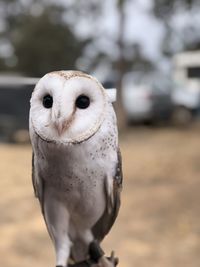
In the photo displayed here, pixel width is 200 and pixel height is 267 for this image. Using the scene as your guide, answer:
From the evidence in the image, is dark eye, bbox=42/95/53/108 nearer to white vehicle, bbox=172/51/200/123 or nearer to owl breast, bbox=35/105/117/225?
owl breast, bbox=35/105/117/225

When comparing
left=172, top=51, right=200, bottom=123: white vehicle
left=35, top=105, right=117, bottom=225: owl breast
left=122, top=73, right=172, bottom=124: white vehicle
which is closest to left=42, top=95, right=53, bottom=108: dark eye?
left=35, top=105, right=117, bottom=225: owl breast

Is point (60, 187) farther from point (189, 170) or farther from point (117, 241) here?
point (189, 170)

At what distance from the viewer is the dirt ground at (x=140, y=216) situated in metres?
4.81

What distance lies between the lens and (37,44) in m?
19.2

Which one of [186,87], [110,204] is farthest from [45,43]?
[110,204]

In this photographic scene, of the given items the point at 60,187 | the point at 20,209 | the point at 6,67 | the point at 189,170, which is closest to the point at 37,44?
the point at 6,67

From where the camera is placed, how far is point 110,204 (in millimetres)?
1537

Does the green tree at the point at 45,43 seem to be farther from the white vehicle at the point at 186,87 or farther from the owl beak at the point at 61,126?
the owl beak at the point at 61,126

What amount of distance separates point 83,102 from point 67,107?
0.23 feet

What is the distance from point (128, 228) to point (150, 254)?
71 cm

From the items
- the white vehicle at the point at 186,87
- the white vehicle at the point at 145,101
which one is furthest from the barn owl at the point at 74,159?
the white vehicle at the point at 186,87

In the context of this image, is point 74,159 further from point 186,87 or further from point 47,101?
point 186,87

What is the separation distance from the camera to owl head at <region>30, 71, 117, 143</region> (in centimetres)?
128

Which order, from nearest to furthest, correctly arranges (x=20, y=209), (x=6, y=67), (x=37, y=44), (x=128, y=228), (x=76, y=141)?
(x=76, y=141) → (x=128, y=228) → (x=20, y=209) → (x=37, y=44) → (x=6, y=67)
